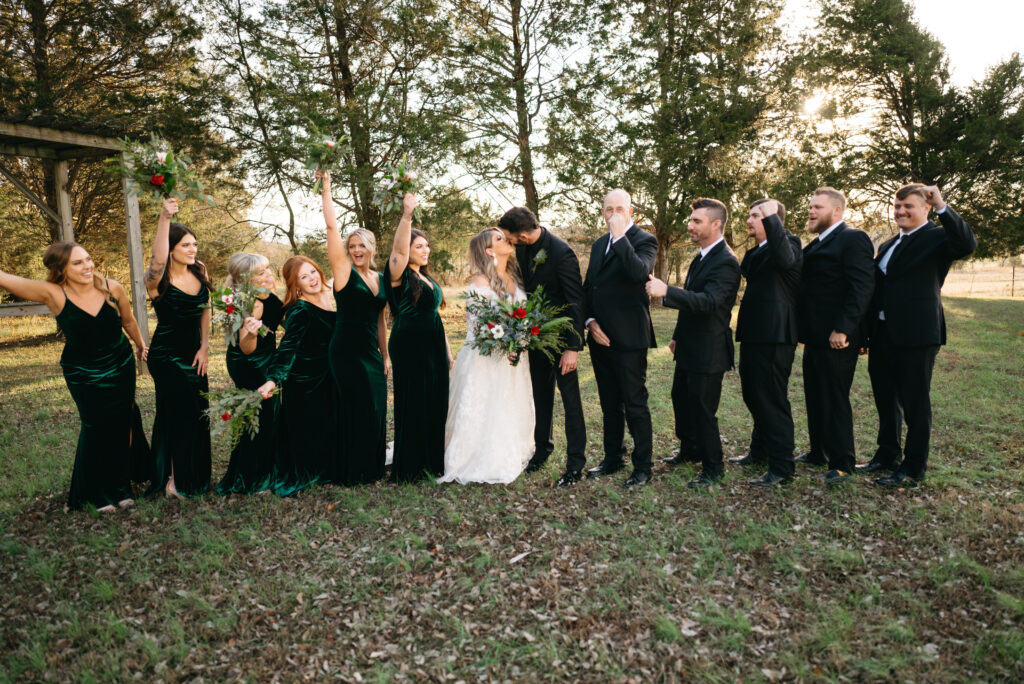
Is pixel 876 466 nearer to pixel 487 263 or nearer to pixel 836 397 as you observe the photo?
pixel 836 397

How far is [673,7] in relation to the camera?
21000mm

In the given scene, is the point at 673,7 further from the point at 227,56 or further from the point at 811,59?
the point at 227,56

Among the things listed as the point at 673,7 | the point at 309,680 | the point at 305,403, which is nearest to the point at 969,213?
the point at 673,7

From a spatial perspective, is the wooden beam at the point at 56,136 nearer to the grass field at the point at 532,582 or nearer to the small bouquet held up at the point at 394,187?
the grass field at the point at 532,582

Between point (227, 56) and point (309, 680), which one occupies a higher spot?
point (227, 56)

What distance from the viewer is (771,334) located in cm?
555

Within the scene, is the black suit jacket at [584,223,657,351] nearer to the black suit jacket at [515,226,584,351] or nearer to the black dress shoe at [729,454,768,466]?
the black suit jacket at [515,226,584,351]

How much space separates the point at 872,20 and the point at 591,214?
13.9 meters

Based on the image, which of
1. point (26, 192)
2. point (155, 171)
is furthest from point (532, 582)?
point (26, 192)

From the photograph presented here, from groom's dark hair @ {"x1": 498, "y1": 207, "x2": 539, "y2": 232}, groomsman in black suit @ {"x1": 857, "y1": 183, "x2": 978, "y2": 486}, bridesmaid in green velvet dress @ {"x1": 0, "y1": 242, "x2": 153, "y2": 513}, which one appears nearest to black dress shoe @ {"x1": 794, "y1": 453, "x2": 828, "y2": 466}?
groomsman in black suit @ {"x1": 857, "y1": 183, "x2": 978, "y2": 486}

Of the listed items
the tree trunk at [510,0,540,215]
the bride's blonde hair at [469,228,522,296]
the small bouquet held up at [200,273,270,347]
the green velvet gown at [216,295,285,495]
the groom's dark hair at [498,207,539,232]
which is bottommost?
the green velvet gown at [216,295,285,495]

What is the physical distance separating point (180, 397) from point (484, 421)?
298 centimetres

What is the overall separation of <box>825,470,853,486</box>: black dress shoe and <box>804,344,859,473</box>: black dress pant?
0.09 meters

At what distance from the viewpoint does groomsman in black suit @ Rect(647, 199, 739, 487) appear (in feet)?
18.2
